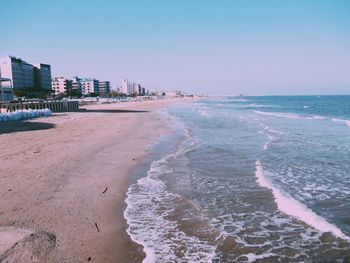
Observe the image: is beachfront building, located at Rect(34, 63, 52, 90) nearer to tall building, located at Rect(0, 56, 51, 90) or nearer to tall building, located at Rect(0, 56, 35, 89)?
tall building, located at Rect(0, 56, 51, 90)

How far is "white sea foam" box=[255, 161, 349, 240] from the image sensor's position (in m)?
6.52

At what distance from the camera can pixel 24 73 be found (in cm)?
13325

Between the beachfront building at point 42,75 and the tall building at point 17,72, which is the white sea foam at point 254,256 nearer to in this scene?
the tall building at point 17,72

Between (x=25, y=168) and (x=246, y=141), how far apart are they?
11.9 meters

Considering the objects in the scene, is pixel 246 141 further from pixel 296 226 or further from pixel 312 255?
pixel 312 255

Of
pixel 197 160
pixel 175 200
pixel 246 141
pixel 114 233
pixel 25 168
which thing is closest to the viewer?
pixel 114 233

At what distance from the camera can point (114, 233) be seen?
6.15m

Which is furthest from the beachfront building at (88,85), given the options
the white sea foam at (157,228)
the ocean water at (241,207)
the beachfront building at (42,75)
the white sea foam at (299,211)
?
the white sea foam at (299,211)

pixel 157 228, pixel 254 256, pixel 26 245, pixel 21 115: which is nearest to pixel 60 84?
pixel 21 115

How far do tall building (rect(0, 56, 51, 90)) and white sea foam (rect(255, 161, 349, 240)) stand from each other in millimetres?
122390

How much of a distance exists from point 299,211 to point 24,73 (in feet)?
468

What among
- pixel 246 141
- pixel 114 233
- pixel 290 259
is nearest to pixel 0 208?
pixel 114 233

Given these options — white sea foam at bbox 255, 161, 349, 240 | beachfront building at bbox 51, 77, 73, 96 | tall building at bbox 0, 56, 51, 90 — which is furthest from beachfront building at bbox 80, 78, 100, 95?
white sea foam at bbox 255, 161, 349, 240

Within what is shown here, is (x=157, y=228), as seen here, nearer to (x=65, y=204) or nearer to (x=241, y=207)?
(x=241, y=207)
